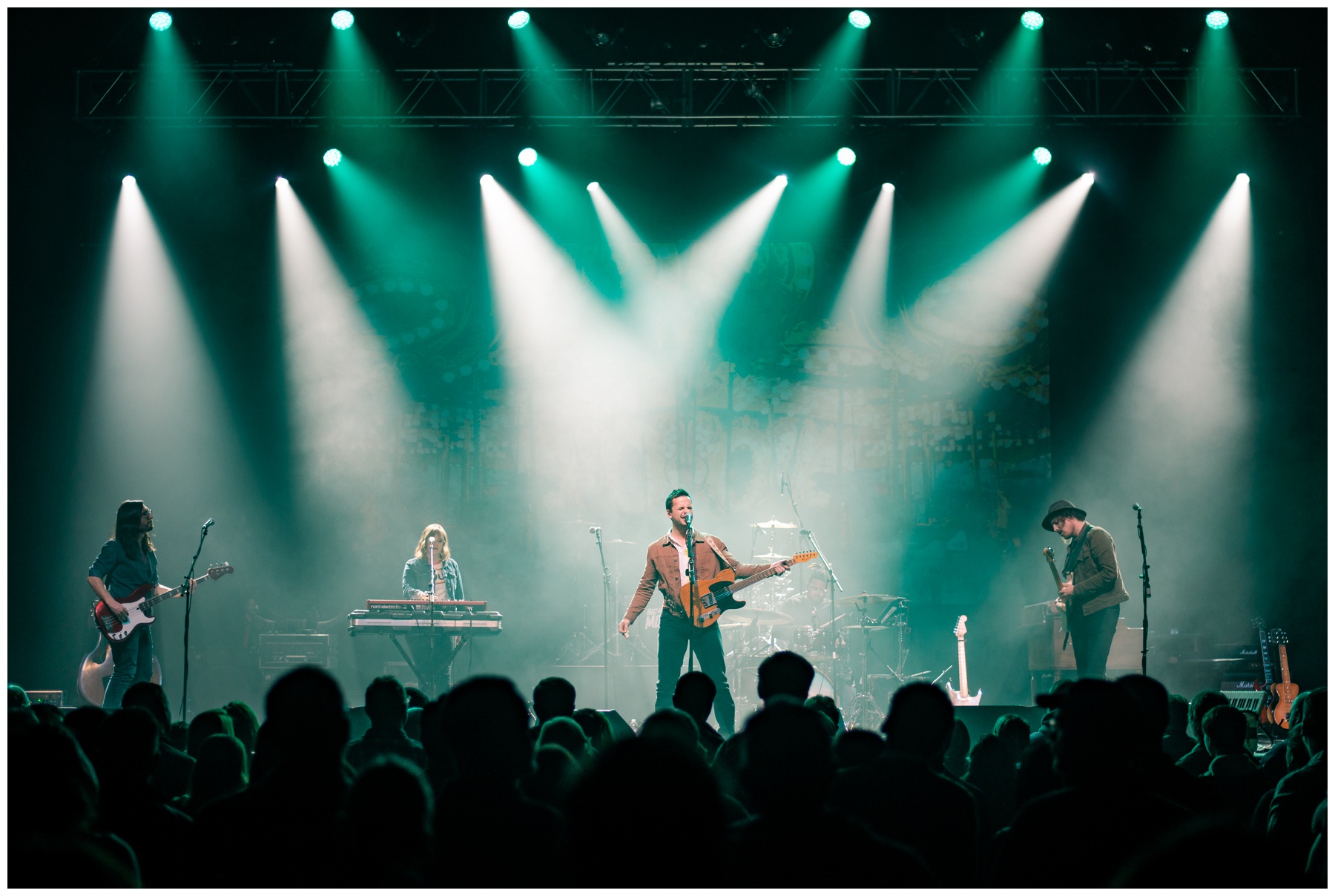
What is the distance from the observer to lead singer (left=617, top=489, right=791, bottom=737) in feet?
27.9

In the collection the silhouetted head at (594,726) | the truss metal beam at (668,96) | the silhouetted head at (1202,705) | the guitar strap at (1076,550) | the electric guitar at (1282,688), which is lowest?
the electric guitar at (1282,688)

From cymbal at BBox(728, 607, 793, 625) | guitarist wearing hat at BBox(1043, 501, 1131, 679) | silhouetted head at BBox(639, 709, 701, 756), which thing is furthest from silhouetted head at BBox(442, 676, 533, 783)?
cymbal at BBox(728, 607, 793, 625)

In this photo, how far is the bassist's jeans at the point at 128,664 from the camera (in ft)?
28.0

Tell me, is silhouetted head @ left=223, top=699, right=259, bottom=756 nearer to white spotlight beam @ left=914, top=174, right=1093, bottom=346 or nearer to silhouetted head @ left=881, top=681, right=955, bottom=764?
silhouetted head @ left=881, top=681, right=955, bottom=764

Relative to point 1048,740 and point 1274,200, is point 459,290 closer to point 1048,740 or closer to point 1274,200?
point 1274,200

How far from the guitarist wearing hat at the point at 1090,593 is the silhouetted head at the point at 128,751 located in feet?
25.1

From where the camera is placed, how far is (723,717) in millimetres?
→ 8148

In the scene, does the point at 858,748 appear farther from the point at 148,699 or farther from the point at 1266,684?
the point at 1266,684

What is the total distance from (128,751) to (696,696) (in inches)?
94.6

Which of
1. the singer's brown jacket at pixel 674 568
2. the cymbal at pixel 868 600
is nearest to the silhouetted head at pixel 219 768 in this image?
the singer's brown jacket at pixel 674 568

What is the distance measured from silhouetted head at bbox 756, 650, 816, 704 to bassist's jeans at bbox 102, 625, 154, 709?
20.4 feet

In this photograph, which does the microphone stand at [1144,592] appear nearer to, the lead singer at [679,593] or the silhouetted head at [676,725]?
the lead singer at [679,593]

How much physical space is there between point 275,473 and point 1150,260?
10.3 meters

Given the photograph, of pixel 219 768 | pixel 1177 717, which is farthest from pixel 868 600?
pixel 219 768
